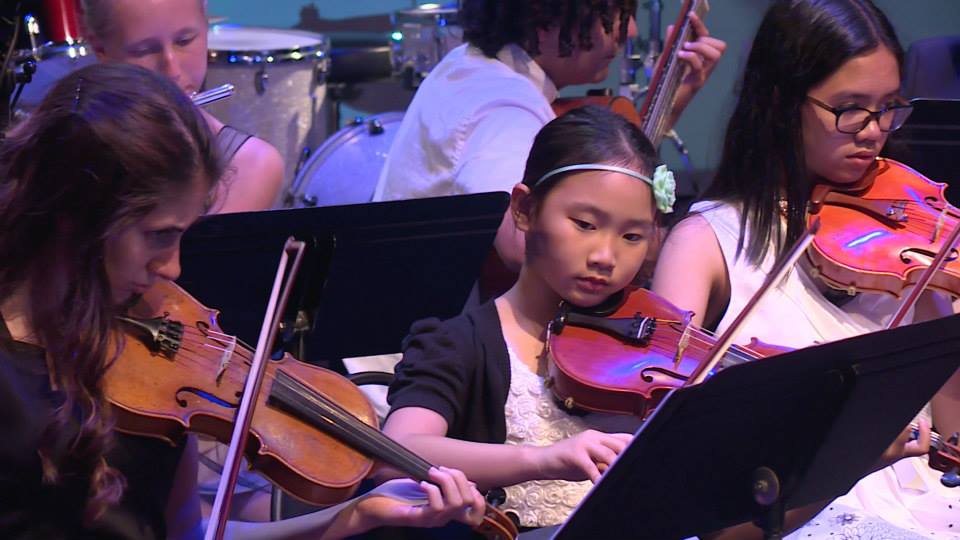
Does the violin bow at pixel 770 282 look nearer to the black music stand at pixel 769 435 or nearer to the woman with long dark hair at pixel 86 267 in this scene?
the black music stand at pixel 769 435

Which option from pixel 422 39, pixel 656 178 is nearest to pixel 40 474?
pixel 656 178

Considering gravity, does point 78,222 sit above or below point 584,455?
above

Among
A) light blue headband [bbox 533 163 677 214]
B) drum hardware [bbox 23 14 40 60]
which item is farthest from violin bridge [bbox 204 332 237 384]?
drum hardware [bbox 23 14 40 60]

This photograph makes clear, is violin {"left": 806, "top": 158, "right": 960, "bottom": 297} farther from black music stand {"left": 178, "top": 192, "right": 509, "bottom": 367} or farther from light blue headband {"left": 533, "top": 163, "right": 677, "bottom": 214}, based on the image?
black music stand {"left": 178, "top": 192, "right": 509, "bottom": 367}

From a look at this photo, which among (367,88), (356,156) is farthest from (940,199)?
(367,88)

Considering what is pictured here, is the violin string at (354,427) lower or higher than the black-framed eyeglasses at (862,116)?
lower

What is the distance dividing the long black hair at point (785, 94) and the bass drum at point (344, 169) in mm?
1906

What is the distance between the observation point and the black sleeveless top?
113 centimetres

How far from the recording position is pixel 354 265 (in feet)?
6.33

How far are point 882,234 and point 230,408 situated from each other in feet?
3.76

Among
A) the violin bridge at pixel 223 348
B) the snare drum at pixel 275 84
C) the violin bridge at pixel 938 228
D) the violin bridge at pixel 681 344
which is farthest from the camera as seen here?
the snare drum at pixel 275 84

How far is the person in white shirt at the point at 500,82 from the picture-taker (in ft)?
7.96

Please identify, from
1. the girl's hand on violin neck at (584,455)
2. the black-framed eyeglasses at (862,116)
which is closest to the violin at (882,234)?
the black-framed eyeglasses at (862,116)

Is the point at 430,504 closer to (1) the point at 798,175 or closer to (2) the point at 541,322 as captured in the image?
(2) the point at 541,322
